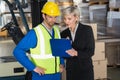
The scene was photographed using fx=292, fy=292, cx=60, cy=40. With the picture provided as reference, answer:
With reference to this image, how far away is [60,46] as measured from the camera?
3.00m

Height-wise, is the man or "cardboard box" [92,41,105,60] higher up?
the man

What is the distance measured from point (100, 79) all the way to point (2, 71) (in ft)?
6.94

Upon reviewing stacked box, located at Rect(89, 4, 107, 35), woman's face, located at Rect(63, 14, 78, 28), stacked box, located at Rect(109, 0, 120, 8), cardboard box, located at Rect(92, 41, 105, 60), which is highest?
woman's face, located at Rect(63, 14, 78, 28)

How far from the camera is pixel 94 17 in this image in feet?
26.5

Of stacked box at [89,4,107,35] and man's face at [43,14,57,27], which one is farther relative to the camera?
stacked box at [89,4,107,35]

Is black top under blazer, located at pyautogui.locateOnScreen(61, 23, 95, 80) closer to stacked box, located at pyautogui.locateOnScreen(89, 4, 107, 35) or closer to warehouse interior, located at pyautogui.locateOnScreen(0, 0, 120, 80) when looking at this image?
warehouse interior, located at pyautogui.locateOnScreen(0, 0, 120, 80)

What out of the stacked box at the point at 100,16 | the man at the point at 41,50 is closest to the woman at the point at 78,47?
the man at the point at 41,50

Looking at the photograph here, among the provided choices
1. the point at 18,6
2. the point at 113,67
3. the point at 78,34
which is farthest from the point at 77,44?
the point at 113,67

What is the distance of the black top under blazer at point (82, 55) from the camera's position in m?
3.18

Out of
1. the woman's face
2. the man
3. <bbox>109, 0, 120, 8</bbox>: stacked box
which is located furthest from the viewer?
<bbox>109, 0, 120, 8</bbox>: stacked box

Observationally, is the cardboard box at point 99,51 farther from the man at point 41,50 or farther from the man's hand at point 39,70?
the man's hand at point 39,70

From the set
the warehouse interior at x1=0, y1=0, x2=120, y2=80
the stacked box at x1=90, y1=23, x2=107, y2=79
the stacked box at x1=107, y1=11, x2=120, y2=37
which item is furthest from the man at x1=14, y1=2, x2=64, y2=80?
the stacked box at x1=107, y1=11, x2=120, y2=37

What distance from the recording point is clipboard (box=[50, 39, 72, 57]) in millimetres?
2977

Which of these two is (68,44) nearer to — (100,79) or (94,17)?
(100,79)
